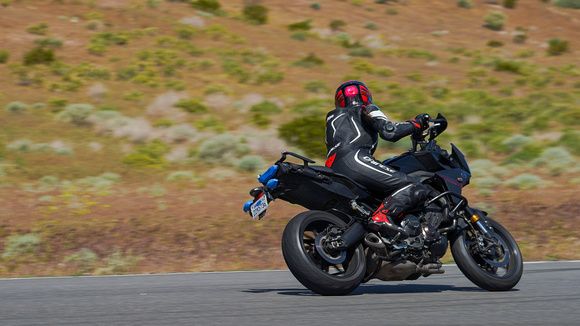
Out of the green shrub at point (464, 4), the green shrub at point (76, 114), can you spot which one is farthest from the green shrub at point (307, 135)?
the green shrub at point (464, 4)

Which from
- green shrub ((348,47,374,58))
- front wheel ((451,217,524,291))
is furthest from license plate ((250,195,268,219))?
green shrub ((348,47,374,58))

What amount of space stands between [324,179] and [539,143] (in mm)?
17311

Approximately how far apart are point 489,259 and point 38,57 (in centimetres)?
2779

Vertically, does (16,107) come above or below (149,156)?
below

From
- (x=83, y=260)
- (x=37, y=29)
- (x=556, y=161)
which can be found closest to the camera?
(x=83, y=260)

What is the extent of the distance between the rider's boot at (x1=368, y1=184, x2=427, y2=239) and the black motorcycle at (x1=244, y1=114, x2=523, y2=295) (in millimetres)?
55

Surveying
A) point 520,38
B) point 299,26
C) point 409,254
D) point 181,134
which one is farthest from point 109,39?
point 409,254

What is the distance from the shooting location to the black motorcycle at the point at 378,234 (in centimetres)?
648

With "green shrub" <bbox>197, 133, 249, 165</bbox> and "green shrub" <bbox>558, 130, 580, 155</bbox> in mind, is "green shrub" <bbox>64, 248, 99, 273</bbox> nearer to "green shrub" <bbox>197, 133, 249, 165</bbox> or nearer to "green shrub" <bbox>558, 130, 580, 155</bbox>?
"green shrub" <bbox>197, 133, 249, 165</bbox>

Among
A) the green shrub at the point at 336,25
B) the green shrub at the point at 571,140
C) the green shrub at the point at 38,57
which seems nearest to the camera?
the green shrub at the point at 571,140

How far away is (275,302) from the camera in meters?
6.23

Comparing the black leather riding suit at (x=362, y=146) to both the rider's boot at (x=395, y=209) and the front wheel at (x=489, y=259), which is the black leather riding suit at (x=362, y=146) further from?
the front wheel at (x=489, y=259)

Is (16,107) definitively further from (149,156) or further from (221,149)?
(221,149)

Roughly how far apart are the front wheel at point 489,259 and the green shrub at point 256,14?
128 feet
